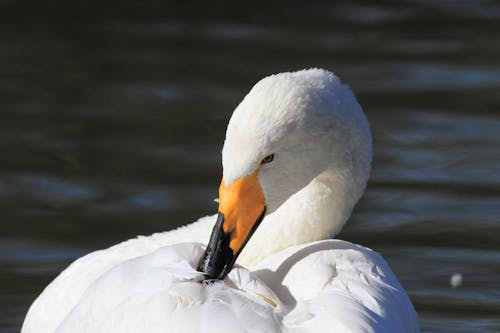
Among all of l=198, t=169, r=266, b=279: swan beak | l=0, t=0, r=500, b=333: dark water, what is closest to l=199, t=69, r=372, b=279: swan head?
l=198, t=169, r=266, b=279: swan beak

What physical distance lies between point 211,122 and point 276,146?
13.8 ft

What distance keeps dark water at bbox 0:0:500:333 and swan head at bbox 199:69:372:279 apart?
157cm

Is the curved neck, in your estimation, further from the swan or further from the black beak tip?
the black beak tip

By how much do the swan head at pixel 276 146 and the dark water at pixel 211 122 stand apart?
1571 millimetres

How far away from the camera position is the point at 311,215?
233 inches

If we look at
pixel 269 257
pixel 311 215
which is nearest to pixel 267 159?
pixel 269 257

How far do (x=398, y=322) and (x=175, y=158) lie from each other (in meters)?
4.20

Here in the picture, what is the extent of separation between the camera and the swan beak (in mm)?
5352

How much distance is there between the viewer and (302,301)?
16.2ft

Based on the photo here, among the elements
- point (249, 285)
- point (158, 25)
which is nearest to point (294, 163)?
point (249, 285)

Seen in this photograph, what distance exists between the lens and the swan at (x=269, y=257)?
4.76 meters

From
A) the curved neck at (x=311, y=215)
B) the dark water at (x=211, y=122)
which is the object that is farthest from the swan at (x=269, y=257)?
the dark water at (x=211, y=122)

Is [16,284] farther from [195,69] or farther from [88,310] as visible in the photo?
[195,69]

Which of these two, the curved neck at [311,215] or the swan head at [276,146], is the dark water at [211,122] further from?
the swan head at [276,146]
